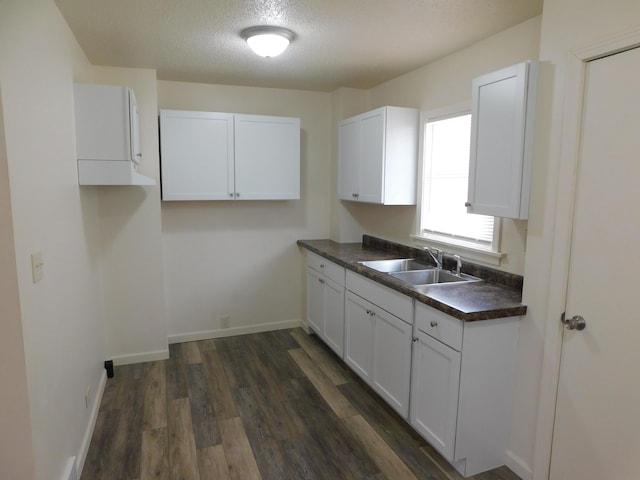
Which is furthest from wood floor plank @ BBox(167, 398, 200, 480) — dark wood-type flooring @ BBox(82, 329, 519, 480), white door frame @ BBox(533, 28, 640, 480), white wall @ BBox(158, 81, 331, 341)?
white door frame @ BBox(533, 28, 640, 480)

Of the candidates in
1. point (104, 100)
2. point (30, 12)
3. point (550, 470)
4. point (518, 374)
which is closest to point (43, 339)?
point (30, 12)

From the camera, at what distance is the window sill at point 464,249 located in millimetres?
2627

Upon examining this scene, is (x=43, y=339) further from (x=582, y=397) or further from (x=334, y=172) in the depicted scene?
(x=334, y=172)

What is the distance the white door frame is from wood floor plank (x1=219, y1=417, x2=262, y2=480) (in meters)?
1.48

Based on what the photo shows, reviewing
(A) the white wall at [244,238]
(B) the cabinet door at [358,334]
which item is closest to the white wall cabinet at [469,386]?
(B) the cabinet door at [358,334]

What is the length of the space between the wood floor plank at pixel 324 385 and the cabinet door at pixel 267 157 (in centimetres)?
147

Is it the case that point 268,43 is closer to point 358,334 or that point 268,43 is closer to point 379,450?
point 358,334

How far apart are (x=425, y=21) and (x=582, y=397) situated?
2108 mm

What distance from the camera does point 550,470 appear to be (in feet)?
6.73

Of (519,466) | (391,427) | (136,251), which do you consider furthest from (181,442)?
(519,466)

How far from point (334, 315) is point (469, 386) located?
1.55 metres

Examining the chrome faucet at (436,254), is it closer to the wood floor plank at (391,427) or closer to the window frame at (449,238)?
the window frame at (449,238)

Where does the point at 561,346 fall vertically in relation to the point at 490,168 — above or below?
below

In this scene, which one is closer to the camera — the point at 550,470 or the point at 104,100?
the point at 550,470
